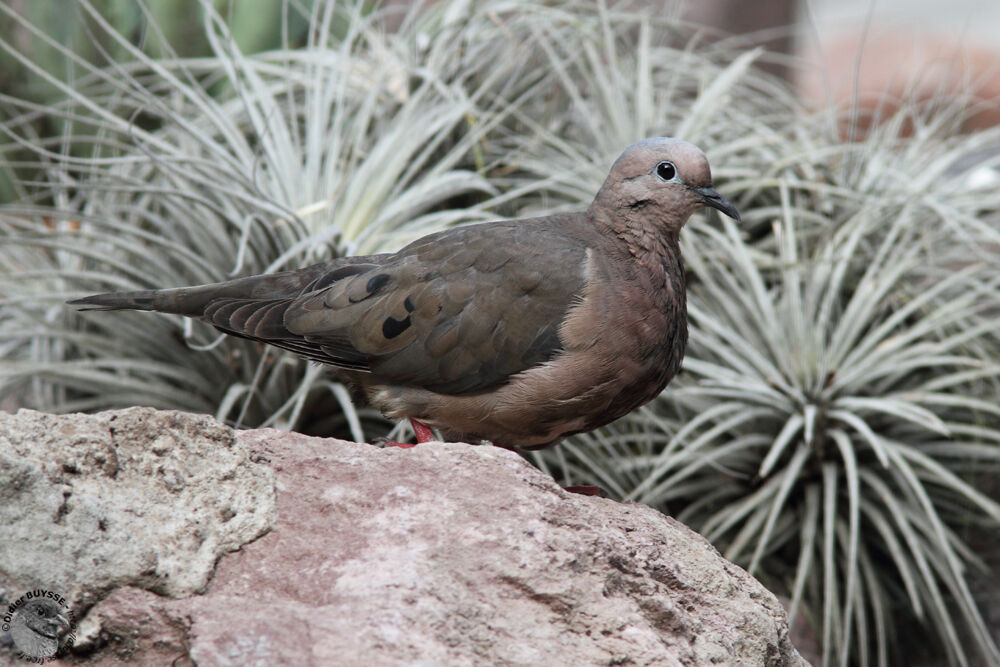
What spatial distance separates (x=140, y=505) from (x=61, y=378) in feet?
7.70

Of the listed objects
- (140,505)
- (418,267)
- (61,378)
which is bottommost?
(61,378)

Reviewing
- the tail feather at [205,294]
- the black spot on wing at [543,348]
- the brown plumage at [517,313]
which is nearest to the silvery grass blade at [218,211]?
the tail feather at [205,294]

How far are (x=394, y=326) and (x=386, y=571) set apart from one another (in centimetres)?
128

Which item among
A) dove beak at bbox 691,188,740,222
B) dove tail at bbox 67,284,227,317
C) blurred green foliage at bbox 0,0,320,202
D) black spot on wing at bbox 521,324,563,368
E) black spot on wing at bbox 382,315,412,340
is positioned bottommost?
dove tail at bbox 67,284,227,317

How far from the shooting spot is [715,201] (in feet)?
11.1

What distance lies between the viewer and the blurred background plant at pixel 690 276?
4.35 meters

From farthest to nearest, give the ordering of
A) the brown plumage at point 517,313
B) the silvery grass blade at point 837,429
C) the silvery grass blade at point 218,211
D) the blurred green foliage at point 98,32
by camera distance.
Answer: the blurred green foliage at point 98,32 → the silvery grass blade at point 218,211 → the silvery grass blade at point 837,429 → the brown plumage at point 517,313

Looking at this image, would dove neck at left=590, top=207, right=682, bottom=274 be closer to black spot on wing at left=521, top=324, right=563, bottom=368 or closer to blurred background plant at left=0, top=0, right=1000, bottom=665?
black spot on wing at left=521, top=324, right=563, bottom=368

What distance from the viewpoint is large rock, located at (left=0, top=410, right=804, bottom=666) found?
6.90 ft

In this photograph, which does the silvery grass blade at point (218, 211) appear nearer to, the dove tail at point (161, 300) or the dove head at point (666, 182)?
the dove tail at point (161, 300)

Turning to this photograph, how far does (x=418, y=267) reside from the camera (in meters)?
3.44

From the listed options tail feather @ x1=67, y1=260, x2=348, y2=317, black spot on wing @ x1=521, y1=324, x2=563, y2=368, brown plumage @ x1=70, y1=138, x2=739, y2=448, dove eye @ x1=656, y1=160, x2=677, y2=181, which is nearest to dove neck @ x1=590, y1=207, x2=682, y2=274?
brown plumage @ x1=70, y1=138, x2=739, y2=448

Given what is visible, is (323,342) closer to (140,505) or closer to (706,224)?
(140,505)

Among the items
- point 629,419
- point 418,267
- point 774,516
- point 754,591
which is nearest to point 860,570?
point 774,516
